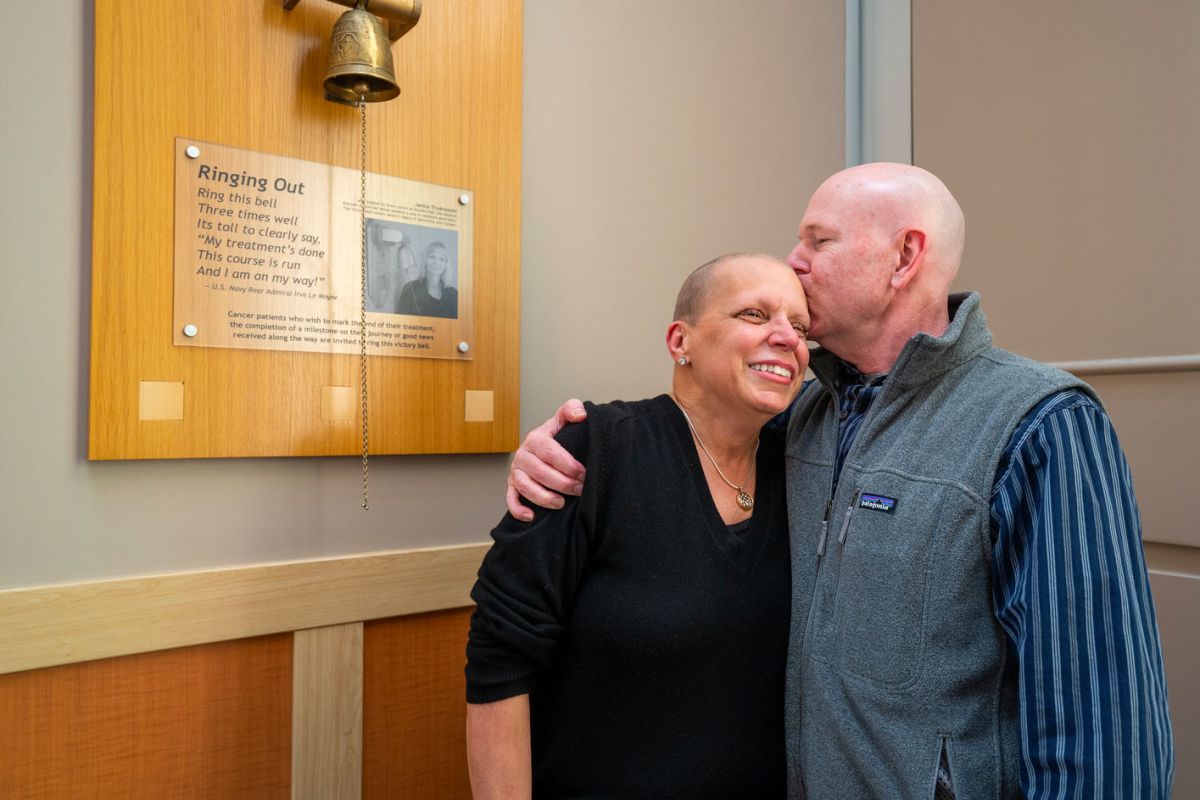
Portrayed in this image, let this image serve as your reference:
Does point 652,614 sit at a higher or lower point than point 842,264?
lower

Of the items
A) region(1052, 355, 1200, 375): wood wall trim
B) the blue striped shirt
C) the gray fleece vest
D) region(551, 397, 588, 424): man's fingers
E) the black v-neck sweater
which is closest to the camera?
the blue striped shirt

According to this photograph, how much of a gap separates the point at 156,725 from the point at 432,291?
35.4 inches

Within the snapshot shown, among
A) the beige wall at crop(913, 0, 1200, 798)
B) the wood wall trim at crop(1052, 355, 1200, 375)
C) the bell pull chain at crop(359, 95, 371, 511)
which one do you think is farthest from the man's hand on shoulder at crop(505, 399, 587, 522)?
the beige wall at crop(913, 0, 1200, 798)

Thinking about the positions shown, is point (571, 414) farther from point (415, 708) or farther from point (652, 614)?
point (415, 708)

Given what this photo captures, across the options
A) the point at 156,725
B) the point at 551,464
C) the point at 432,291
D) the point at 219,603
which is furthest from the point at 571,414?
the point at 156,725

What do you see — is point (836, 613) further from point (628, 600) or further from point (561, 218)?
point (561, 218)

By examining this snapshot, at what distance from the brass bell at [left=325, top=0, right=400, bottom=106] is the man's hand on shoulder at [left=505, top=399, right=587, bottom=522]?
67cm

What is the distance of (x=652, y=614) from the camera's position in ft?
4.17

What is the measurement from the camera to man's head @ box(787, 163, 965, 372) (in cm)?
138

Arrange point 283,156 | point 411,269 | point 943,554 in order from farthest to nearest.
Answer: point 411,269 < point 283,156 < point 943,554

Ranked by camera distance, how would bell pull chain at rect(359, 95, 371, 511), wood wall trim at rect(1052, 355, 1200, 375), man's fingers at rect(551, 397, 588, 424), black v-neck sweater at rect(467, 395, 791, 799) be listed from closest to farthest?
black v-neck sweater at rect(467, 395, 791, 799), man's fingers at rect(551, 397, 588, 424), bell pull chain at rect(359, 95, 371, 511), wood wall trim at rect(1052, 355, 1200, 375)

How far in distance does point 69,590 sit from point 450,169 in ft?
3.30

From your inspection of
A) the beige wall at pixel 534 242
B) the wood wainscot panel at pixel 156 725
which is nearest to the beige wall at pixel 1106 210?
the beige wall at pixel 534 242

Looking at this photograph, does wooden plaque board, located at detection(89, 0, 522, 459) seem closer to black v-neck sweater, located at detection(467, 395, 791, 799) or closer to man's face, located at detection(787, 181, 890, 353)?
black v-neck sweater, located at detection(467, 395, 791, 799)
